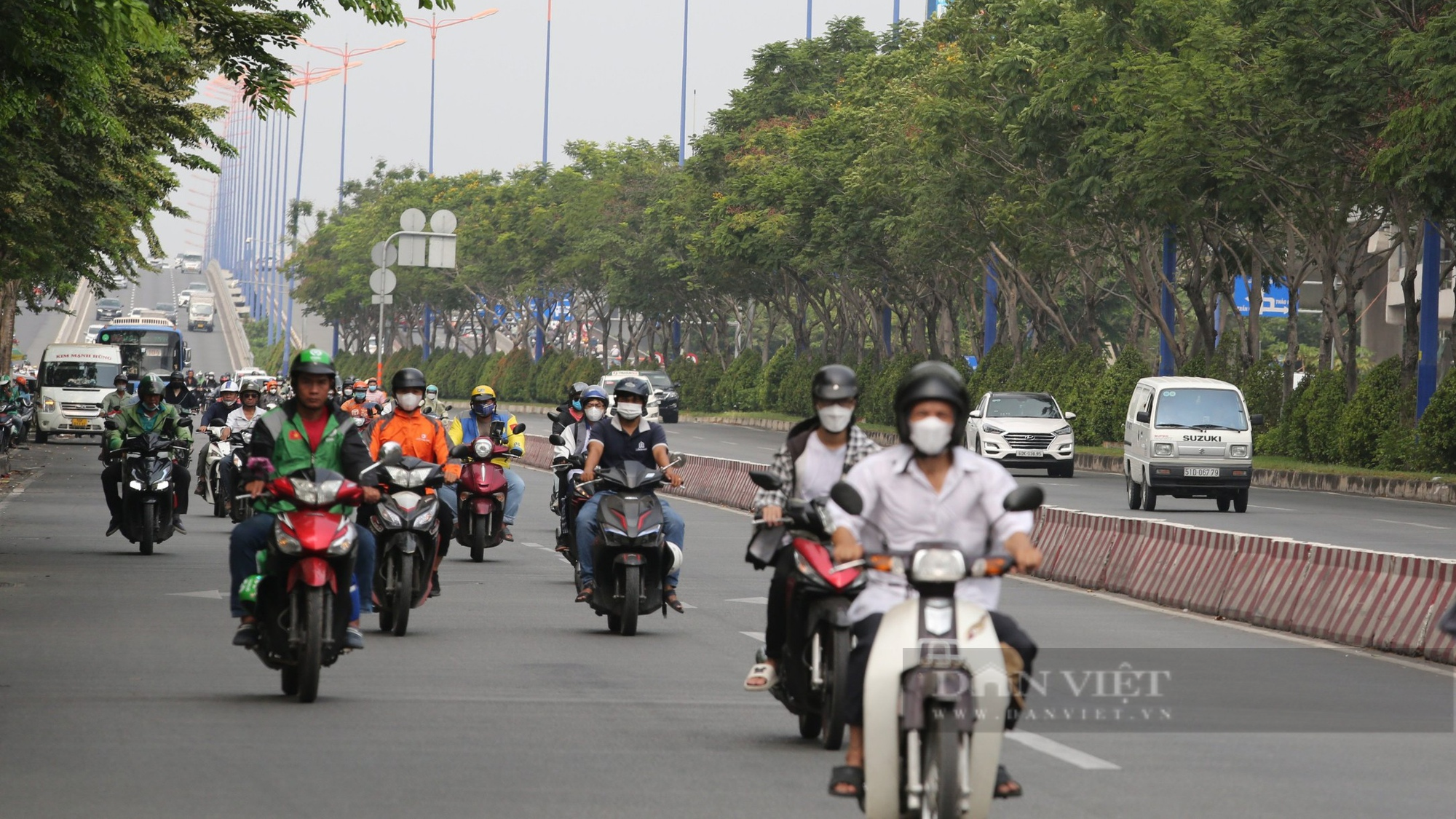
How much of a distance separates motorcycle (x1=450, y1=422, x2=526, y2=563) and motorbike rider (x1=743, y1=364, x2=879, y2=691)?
31.8 ft

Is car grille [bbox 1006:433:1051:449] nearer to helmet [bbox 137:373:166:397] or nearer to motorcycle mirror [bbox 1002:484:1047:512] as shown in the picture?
helmet [bbox 137:373:166:397]

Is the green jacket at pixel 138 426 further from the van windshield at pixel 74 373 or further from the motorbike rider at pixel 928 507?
the van windshield at pixel 74 373

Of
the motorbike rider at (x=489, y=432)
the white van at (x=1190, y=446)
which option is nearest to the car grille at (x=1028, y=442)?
the white van at (x=1190, y=446)

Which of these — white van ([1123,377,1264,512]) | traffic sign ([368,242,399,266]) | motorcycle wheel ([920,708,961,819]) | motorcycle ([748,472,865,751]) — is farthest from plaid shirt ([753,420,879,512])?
traffic sign ([368,242,399,266])

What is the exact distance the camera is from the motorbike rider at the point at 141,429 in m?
19.8

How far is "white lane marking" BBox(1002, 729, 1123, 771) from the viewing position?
28.8 ft

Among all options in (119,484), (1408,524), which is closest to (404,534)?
(119,484)

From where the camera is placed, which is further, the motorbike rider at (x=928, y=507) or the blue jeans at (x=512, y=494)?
the blue jeans at (x=512, y=494)

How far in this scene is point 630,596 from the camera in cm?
1358

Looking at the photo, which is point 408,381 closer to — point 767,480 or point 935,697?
point 767,480

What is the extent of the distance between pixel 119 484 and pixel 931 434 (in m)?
15.3

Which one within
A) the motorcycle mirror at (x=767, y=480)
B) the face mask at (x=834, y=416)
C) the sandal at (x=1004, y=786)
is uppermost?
the face mask at (x=834, y=416)

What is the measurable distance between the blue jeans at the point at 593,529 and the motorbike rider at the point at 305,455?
277cm

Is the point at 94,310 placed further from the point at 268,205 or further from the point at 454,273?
the point at 454,273
